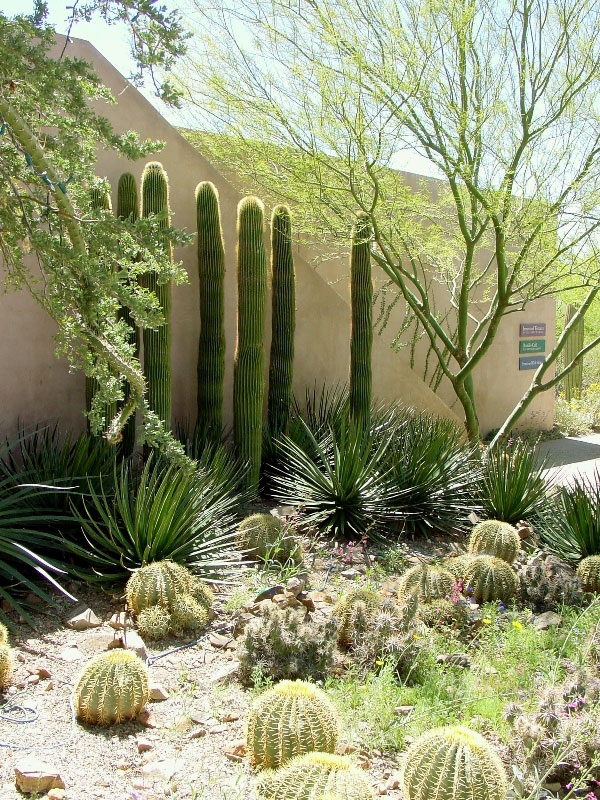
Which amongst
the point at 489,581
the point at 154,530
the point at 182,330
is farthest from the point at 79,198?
the point at 182,330

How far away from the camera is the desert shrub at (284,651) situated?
4.20 meters

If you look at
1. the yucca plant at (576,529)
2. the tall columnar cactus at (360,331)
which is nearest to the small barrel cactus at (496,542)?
the yucca plant at (576,529)

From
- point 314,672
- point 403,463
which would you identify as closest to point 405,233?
point 403,463

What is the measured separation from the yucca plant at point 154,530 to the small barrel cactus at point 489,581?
1663 millimetres

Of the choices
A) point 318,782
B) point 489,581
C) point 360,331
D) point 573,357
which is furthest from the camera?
point 573,357

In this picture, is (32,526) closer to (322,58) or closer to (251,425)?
(251,425)

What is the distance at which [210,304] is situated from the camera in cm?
807

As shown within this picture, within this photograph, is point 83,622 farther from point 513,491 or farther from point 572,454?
point 572,454

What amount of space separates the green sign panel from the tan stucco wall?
15.1ft

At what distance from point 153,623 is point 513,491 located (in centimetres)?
425

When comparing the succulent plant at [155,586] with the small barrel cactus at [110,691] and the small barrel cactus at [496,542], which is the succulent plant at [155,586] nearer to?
the small barrel cactus at [110,691]

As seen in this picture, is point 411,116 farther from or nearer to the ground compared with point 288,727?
farther from the ground

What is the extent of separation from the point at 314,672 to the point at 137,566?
1721 millimetres

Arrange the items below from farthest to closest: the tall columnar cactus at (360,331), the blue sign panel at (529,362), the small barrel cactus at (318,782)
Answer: the blue sign panel at (529,362) < the tall columnar cactus at (360,331) < the small barrel cactus at (318,782)
